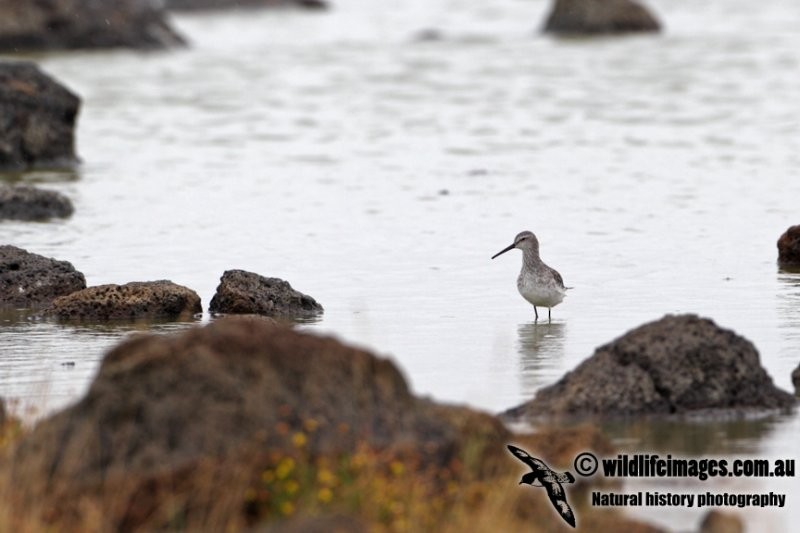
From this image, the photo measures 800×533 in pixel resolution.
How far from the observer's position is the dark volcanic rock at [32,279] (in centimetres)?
1747

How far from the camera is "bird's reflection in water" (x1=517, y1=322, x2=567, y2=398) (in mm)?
13891

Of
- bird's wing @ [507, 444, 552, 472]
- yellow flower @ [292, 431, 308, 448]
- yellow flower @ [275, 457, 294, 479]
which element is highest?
yellow flower @ [292, 431, 308, 448]

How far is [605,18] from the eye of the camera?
167ft

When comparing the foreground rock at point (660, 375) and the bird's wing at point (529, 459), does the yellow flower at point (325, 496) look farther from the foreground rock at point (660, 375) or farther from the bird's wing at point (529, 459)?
the foreground rock at point (660, 375)

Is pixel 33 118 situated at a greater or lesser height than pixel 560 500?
lesser

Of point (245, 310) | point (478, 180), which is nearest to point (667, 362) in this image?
point (245, 310)

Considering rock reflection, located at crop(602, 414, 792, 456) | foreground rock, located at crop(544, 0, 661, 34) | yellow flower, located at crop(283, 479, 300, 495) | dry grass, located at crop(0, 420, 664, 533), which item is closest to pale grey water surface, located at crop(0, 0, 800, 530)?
rock reflection, located at crop(602, 414, 792, 456)

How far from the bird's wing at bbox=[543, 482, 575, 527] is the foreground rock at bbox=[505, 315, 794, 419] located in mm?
2468

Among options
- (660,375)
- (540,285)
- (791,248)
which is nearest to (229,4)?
(791,248)

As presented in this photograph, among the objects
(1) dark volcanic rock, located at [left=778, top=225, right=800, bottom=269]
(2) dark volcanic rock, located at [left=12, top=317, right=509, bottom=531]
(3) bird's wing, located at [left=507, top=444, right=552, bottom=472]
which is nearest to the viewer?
(2) dark volcanic rock, located at [left=12, top=317, right=509, bottom=531]

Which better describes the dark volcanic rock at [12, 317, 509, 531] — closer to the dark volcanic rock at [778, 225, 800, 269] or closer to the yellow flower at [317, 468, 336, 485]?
the yellow flower at [317, 468, 336, 485]

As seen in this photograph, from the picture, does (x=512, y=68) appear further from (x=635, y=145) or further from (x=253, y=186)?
(x=253, y=186)

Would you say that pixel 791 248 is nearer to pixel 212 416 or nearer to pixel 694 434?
pixel 694 434

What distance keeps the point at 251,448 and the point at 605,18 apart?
4354 centimetres
